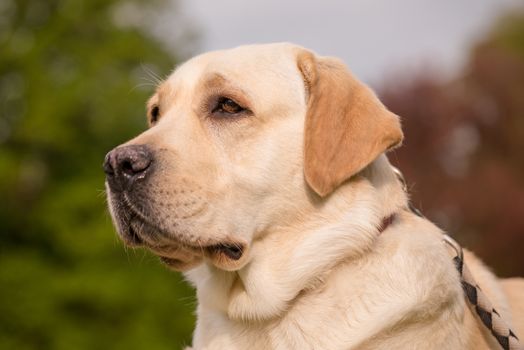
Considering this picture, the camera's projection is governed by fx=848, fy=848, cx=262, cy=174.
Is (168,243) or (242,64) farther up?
(242,64)

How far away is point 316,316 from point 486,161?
2888 centimetres

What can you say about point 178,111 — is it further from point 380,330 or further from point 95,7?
point 95,7

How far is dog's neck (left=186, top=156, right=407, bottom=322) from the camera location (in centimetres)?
441

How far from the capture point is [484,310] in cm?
448

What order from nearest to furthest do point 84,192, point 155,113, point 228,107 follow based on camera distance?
point 228,107 → point 155,113 → point 84,192

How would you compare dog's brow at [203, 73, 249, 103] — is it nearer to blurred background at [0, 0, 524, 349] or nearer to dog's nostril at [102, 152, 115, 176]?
dog's nostril at [102, 152, 115, 176]

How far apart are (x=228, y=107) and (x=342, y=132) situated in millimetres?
672

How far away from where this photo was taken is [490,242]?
29281 mm

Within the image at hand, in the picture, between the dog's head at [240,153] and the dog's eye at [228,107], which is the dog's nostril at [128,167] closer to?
the dog's head at [240,153]

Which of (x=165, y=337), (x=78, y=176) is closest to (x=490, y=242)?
(x=165, y=337)

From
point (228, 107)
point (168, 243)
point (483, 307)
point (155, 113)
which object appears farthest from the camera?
point (155, 113)

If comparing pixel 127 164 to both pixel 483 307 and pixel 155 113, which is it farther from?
pixel 483 307

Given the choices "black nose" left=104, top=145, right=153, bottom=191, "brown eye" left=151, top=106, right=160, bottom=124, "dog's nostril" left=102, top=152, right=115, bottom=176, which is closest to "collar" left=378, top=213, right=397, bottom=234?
"black nose" left=104, top=145, right=153, bottom=191

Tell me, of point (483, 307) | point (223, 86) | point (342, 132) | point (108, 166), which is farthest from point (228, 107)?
point (483, 307)
